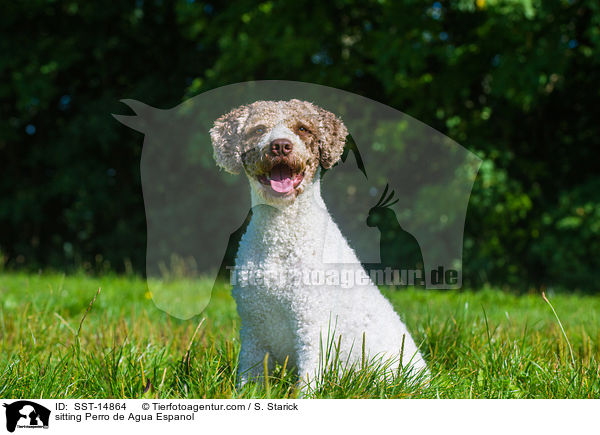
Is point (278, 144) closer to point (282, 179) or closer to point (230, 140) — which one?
point (282, 179)

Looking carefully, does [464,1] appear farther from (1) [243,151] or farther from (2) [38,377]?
(2) [38,377]

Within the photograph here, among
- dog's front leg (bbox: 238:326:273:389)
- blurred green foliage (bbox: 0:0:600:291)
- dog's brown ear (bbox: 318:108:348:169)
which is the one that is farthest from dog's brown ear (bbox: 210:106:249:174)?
blurred green foliage (bbox: 0:0:600:291)

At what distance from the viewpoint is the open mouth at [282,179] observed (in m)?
2.00

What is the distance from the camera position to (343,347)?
2.21 m

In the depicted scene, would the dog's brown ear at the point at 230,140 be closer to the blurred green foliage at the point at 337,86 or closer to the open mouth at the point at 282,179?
the open mouth at the point at 282,179

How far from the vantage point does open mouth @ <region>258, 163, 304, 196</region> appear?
200cm

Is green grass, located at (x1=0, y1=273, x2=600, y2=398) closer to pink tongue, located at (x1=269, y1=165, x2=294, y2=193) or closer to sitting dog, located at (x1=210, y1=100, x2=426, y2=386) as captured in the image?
sitting dog, located at (x1=210, y1=100, x2=426, y2=386)

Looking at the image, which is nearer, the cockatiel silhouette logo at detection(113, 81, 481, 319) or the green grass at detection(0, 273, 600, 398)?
the green grass at detection(0, 273, 600, 398)

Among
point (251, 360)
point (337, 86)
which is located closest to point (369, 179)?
point (337, 86)

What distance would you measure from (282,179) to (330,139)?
1.00ft

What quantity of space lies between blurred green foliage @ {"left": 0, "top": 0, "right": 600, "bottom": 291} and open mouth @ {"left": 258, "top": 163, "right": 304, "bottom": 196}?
5.35 metres

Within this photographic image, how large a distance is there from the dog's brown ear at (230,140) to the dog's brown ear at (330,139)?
1.11 feet

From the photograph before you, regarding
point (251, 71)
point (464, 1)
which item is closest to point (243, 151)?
point (464, 1)

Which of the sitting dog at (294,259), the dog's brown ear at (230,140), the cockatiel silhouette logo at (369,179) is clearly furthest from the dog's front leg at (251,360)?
the cockatiel silhouette logo at (369,179)
